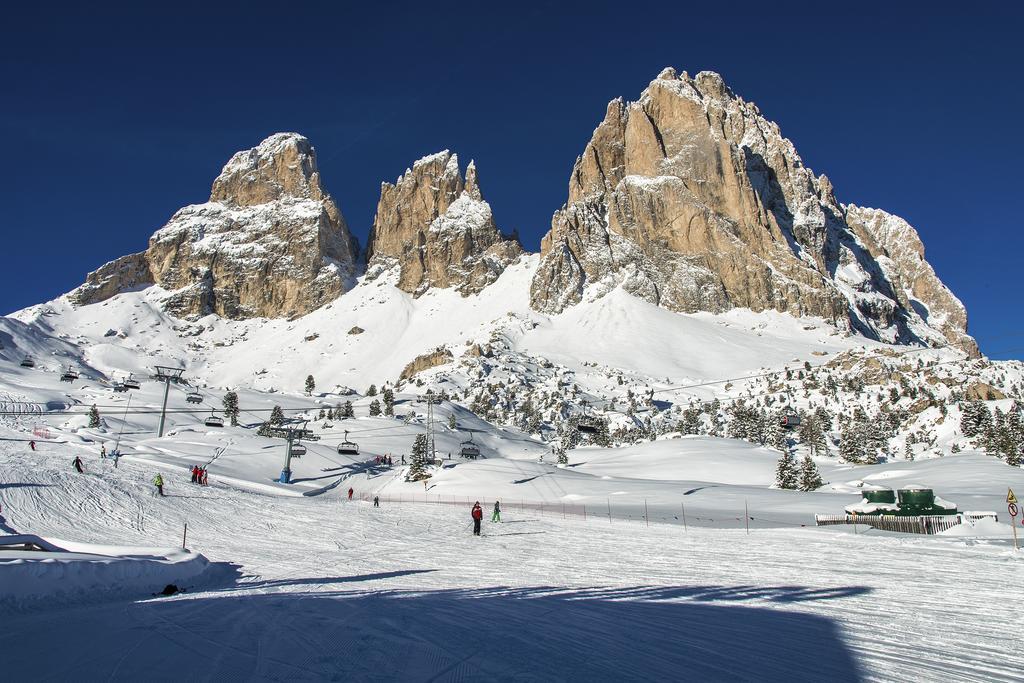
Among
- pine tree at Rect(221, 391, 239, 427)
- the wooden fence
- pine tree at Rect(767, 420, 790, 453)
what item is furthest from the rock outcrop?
the wooden fence

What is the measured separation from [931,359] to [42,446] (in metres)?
139

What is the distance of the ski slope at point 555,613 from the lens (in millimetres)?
6000

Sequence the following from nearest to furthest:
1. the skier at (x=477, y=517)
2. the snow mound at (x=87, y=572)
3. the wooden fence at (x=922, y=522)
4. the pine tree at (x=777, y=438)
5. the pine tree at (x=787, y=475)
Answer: the snow mound at (x=87, y=572) < the wooden fence at (x=922, y=522) < the skier at (x=477, y=517) < the pine tree at (x=787, y=475) < the pine tree at (x=777, y=438)

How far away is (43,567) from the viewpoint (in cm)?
940

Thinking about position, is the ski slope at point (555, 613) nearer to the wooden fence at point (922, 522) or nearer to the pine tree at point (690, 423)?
the wooden fence at point (922, 522)

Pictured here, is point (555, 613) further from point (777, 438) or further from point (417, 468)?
point (777, 438)

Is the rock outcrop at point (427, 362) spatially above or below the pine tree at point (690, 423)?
above

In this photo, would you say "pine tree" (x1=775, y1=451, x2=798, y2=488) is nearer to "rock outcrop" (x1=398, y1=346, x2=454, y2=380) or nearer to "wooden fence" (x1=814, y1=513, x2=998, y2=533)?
"wooden fence" (x1=814, y1=513, x2=998, y2=533)

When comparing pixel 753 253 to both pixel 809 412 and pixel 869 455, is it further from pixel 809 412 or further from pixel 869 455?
pixel 869 455

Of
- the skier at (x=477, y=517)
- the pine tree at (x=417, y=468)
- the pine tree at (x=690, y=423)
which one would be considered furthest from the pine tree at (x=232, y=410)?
the skier at (x=477, y=517)

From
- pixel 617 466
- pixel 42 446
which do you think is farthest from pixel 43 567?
pixel 617 466

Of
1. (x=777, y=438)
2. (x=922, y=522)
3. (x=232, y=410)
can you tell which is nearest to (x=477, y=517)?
(x=922, y=522)

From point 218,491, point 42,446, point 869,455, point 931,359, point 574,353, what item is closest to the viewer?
point 218,491

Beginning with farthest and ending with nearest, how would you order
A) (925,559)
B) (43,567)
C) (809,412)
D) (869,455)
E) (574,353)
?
(574,353) → (809,412) → (869,455) → (925,559) → (43,567)
